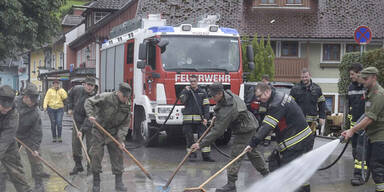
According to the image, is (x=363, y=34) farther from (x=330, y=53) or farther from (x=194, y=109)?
(x=330, y=53)

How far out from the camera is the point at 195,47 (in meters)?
11.4

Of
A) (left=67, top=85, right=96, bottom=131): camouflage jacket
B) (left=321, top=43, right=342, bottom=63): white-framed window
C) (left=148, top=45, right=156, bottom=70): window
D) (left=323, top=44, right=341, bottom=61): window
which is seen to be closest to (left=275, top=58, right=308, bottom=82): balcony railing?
(left=321, top=43, right=342, bottom=63): white-framed window

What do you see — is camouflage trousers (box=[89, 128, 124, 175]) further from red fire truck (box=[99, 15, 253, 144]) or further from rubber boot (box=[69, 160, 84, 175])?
red fire truck (box=[99, 15, 253, 144])

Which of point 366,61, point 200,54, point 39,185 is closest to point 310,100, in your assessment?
point 200,54

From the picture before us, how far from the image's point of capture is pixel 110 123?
7.57m

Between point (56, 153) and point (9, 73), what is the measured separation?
63.0 metres

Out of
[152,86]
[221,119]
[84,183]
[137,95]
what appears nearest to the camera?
[221,119]

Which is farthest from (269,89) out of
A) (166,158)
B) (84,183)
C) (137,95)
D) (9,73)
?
(9,73)

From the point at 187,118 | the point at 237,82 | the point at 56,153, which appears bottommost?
the point at 56,153

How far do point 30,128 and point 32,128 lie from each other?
1.4 inches

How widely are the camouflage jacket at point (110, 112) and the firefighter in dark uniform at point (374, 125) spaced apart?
130 inches

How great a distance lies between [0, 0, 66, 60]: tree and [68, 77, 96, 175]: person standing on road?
6715 millimetres

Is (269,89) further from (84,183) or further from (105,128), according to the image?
(84,183)

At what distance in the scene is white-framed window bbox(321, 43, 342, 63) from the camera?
2852 cm
